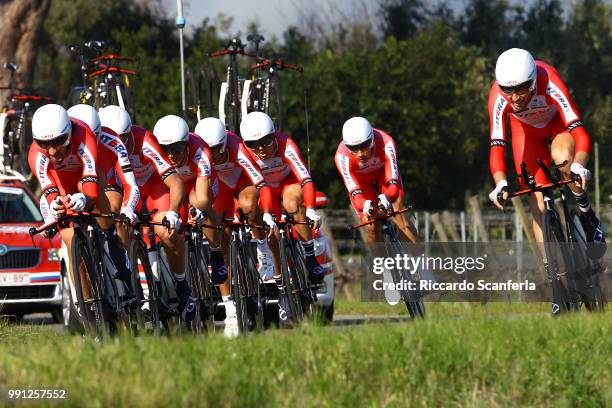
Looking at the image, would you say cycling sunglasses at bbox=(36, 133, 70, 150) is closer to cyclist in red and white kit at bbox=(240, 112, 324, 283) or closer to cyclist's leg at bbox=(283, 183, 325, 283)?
cyclist in red and white kit at bbox=(240, 112, 324, 283)

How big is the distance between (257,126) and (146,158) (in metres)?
1.33

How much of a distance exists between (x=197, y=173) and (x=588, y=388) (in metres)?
6.11

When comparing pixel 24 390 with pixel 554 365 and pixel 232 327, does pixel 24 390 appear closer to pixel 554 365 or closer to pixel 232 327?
pixel 554 365

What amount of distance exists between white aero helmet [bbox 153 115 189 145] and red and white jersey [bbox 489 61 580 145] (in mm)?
3030

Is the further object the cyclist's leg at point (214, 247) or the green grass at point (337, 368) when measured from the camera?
the cyclist's leg at point (214, 247)

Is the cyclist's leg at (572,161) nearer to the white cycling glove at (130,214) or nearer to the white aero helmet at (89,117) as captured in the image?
the white cycling glove at (130,214)

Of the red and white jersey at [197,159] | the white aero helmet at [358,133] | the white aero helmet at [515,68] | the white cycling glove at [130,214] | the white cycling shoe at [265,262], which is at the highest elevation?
the white aero helmet at [515,68]

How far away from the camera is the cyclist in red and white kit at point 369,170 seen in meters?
13.1

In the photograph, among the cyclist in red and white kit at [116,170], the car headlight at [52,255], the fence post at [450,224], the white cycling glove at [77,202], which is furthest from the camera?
the fence post at [450,224]

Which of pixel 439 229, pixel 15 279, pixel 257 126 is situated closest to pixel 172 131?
pixel 257 126

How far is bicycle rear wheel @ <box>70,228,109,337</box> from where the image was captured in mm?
10453

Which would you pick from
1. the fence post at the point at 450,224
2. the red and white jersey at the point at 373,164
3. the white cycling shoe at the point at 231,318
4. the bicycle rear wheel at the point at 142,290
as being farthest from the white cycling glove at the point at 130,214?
the fence post at the point at 450,224

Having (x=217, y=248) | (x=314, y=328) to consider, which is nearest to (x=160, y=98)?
(x=217, y=248)

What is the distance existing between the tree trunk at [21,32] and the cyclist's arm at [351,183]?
1767cm
